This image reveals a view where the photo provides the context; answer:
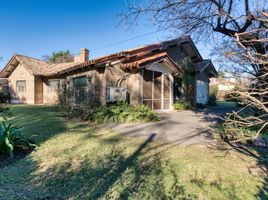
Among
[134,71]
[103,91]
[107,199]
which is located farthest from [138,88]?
[107,199]

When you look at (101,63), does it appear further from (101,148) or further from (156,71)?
(101,148)

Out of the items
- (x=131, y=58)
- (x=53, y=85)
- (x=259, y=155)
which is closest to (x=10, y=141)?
(x=259, y=155)

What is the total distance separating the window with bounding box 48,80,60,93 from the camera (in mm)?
21633

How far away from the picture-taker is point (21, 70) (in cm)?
2311

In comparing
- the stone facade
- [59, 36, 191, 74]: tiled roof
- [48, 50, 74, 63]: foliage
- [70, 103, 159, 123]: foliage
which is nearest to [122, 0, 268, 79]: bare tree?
[59, 36, 191, 74]: tiled roof

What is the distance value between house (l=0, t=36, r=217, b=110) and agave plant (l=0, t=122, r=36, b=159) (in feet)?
20.4

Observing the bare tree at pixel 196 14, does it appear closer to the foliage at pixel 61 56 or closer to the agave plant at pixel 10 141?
the agave plant at pixel 10 141

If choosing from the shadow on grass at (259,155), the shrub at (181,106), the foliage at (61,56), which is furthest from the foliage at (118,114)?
the foliage at (61,56)

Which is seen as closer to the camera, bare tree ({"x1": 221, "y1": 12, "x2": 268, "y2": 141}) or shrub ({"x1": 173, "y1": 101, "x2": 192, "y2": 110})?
bare tree ({"x1": 221, "y1": 12, "x2": 268, "y2": 141})

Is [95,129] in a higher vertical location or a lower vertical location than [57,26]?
lower

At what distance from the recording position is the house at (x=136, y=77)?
11945 millimetres

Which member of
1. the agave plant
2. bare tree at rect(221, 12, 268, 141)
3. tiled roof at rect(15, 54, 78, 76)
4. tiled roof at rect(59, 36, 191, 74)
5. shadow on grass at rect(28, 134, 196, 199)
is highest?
tiled roof at rect(15, 54, 78, 76)

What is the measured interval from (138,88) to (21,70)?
17.7 meters

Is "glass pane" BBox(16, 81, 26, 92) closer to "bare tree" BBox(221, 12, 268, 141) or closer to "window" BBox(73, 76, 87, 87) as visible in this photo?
"window" BBox(73, 76, 87, 87)
